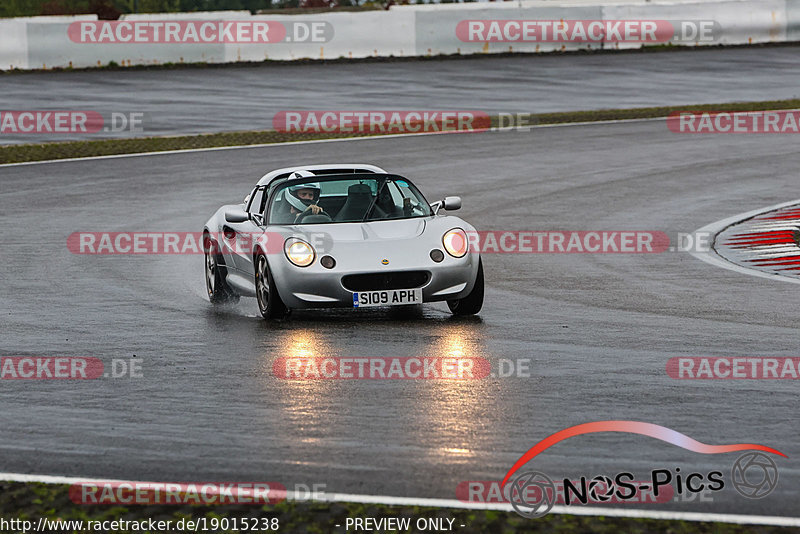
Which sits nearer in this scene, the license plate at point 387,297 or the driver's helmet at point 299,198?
the license plate at point 387,297

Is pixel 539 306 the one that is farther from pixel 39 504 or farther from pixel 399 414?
pixel 39 504

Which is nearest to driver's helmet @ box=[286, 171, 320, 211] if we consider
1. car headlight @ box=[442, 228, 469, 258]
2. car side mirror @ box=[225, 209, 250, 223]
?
car side mirror @ box=[225, 209, 250, 223]

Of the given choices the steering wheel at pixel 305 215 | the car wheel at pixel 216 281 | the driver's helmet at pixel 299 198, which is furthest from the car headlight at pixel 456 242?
the car wheel at pixel 216 281

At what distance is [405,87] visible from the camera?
32000mm

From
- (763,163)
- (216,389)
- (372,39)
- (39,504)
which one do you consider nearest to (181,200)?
(763,163)

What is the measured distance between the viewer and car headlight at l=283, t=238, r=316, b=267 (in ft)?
36.9

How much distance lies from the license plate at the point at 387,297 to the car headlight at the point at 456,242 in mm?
480

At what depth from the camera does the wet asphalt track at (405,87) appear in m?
29.4

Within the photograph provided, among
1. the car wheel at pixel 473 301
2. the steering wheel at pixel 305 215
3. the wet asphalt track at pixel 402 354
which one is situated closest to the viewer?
the wet asphalt track at pixel 402 354

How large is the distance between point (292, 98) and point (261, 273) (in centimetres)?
1935

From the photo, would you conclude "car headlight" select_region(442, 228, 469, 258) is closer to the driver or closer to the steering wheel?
the steering wheel

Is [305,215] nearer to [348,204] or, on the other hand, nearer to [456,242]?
[348,204]

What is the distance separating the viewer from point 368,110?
28953mm

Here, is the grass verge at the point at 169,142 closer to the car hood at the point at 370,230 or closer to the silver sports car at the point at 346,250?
the silver sports car at the point at 346,250
